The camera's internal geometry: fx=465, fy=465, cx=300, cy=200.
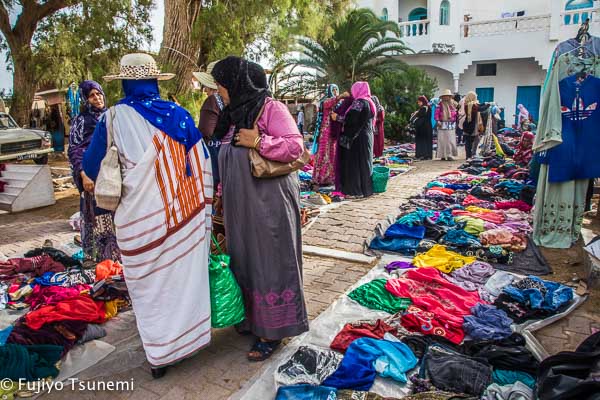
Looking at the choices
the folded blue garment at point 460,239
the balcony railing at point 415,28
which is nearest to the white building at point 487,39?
the balcony railing at point 415,28

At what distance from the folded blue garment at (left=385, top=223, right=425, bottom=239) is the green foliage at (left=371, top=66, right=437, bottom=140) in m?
11.5

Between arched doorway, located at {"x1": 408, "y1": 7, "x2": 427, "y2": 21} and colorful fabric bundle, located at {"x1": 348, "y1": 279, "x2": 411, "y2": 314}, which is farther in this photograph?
arched doorway, located at {"x1": 408, "y1": 7, "x2": 427, "y2": 21}

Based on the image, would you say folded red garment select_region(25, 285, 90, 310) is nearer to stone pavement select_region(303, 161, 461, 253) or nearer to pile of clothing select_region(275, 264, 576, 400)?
pile of clothing select_region(275, 264, 576, 400)

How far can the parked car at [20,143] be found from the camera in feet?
31.5

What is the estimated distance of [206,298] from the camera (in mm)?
2680

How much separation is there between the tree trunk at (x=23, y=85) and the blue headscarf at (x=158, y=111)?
1262 cm

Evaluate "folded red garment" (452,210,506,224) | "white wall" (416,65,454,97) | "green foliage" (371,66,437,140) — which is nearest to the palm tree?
"green foliage" (371,66,437,140)

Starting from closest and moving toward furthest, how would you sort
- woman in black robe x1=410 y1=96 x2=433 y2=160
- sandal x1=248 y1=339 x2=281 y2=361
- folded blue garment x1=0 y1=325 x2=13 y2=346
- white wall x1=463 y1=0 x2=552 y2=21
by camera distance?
sandal x1=248 y1=339 x2=281 y2=361 → folded blue garment x1=0 y1=325 x2=13 y2=346 → woman in black robe x1=410 y1=96 x2=433 y2=160 → white wall x1=463 y1=0 x2=552 y2=21

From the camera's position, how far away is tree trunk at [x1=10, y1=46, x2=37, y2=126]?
1329 cm

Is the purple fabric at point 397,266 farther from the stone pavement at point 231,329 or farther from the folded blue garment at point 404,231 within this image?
the folded blue garment at point 404,231

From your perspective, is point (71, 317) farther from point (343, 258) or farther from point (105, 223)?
point (343, 258)

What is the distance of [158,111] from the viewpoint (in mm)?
2555

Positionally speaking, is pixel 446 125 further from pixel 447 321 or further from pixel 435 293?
pixel 447 321

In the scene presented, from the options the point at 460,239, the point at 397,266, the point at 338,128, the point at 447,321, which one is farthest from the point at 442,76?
the point at 447,321
